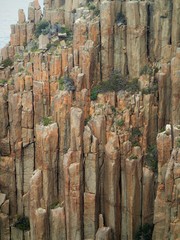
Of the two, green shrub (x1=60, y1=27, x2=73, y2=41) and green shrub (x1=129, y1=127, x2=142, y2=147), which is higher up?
green shrub (x1=60, y1=27, x2=73, y2=41)

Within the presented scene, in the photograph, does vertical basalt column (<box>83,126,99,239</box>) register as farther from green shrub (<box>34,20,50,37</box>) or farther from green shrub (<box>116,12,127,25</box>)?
green shrub (<box>34,20,50,37</box>)

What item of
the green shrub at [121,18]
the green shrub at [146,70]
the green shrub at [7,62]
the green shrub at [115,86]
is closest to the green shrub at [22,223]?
the green shrub at [115,86]

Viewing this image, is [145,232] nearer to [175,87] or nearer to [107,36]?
[175,87]

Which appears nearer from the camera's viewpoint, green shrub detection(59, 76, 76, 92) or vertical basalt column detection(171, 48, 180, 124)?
vertical basalt column detection(171, 48, 180, 124)

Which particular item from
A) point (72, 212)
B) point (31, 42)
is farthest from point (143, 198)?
point (31, 42)

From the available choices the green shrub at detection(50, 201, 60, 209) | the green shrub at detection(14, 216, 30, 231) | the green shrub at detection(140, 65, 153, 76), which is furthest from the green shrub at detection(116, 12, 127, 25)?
the green shrub at detection(14, 216, 30, 231)

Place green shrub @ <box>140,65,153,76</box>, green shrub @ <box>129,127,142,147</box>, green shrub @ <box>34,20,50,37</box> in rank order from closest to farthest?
green shrub @ <box>129,127,142,147</box> < green shrub @ <box>140,65,153,76</box> < green shrub @ <box>34,20,50,37</box>

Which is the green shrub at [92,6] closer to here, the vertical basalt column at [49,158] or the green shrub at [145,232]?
the vertical basalt column at [49,158]
